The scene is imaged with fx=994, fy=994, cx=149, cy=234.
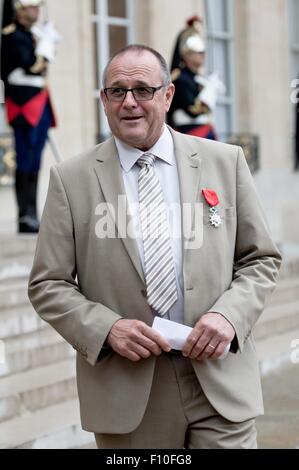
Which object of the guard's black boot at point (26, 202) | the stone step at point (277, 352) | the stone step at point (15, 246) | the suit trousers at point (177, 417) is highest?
the suit trousers at point (177, 417)

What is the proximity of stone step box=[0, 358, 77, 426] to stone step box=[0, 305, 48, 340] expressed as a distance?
340 mm

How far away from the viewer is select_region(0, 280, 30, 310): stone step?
21.3 ft

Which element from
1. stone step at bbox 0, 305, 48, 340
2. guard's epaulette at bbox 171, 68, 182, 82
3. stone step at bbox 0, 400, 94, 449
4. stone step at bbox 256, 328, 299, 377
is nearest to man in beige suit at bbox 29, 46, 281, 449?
stone step at bbox 0, 400, 94, 449

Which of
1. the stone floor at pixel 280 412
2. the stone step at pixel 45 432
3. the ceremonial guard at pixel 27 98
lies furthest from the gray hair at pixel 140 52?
the ceremonial guard at pixel 27 98

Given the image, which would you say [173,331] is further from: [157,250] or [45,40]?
[45,40]

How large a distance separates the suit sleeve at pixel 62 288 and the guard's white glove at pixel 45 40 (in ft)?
16.8

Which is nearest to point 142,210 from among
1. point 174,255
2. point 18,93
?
point 174,255

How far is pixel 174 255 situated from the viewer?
282cm

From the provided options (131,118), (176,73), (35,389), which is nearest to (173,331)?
(131,118)

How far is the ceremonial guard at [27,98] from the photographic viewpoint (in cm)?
772

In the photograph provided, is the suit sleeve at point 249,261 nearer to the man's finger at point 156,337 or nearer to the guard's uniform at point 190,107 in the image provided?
the man's finger at point 156,337

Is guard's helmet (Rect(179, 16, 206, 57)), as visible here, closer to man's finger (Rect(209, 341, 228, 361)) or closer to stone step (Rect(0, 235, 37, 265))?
stone step (Rect(0, 235, 37, 265))

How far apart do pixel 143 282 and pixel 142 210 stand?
206 mm

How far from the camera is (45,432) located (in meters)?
4.98
